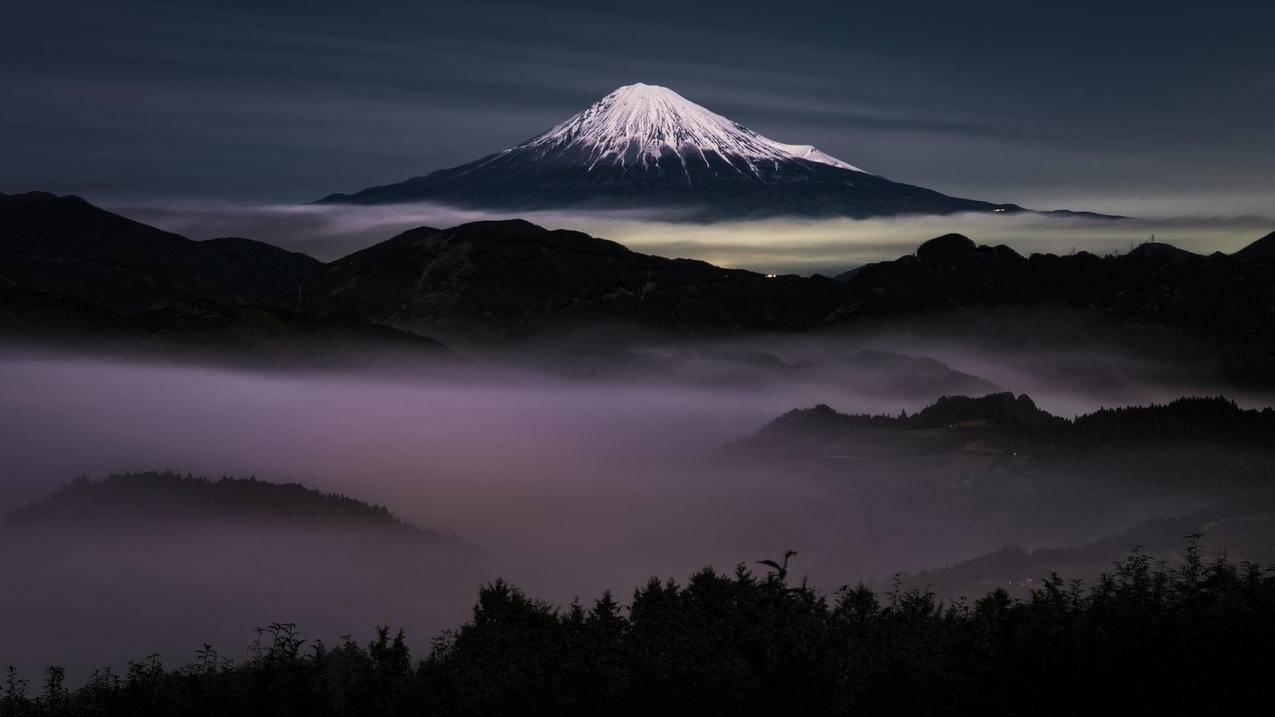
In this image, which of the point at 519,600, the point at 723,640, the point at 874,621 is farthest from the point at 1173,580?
the point at 519,600

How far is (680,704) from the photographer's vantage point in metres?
120

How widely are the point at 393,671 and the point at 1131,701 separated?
215 ft

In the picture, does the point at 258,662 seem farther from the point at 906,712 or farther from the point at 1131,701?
the point at 1131,701

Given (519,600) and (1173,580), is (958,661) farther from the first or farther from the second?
(519,600)

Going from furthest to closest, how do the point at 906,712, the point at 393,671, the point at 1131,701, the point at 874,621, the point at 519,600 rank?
the point at 519,600 → the point at 874,621 → the point at 393,671 → the point at 906,712 → the point at 1131,701

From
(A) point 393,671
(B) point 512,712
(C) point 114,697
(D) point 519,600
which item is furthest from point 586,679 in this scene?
(C) point 114,697

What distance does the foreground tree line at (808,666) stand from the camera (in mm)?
106812

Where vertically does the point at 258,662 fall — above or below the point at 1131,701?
below

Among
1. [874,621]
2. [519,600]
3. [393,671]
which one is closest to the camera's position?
[393,671]

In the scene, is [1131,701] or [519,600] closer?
[1131,701]

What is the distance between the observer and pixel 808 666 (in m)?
121

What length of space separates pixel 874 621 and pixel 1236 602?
35.4 metres

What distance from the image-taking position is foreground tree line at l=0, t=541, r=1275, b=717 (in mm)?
106812

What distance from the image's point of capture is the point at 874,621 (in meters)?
138
